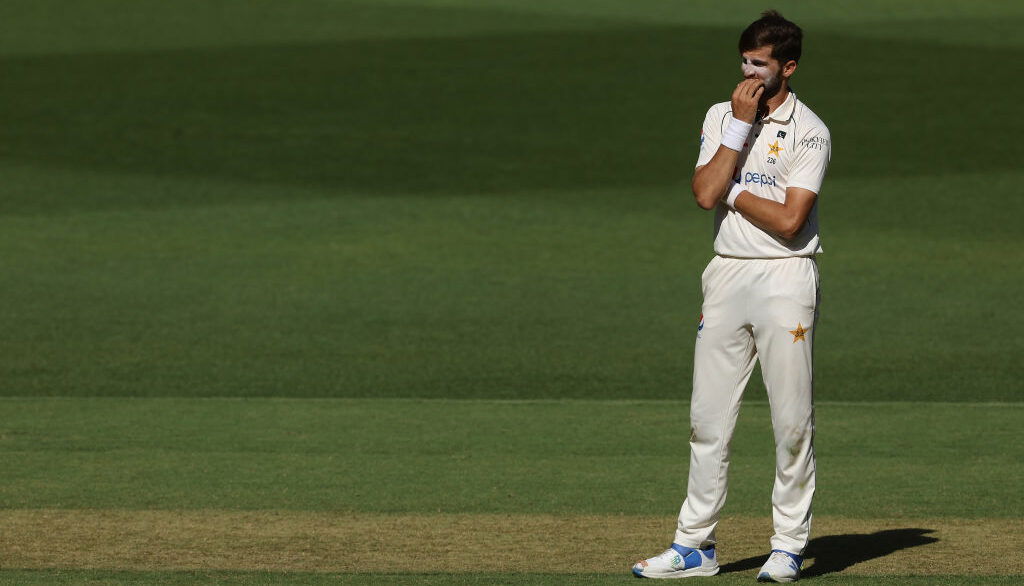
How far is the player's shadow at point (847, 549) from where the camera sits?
6426 millimetres

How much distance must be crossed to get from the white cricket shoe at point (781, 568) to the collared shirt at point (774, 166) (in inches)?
45.6

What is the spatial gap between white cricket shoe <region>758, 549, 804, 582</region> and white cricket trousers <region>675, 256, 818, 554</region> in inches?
1.4

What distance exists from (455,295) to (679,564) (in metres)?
9.51

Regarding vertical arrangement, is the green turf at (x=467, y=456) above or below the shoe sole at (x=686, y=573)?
above

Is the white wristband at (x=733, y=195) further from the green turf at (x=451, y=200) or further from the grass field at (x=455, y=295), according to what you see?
the green turf at (x=451, y=200)

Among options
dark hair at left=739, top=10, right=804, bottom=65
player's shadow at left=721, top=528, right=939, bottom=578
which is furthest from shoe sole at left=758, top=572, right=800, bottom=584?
dark hair at left=739, top=10, right=804, bottom=65

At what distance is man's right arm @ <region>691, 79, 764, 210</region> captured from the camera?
5.86 m

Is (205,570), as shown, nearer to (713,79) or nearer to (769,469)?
(769,469)

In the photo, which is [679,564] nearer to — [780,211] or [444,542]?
[444,542]

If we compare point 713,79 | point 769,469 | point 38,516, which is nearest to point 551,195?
point 713,79

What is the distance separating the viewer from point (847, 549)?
22.4 feet

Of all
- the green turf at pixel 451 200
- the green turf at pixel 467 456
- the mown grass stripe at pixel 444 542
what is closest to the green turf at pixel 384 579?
the mown grass stripe at pixel 444 542

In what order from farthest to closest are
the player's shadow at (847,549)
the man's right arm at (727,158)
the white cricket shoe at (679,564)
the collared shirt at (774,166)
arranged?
1. the player's shadow at (847,549)
2. the white cricket shoe at (679,564)
3. the collared shirt at (774,166)
4. the man's right arm at (727,158)

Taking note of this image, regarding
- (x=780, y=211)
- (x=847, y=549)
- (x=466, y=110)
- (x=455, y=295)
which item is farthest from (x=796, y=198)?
(x=466, y=110)
